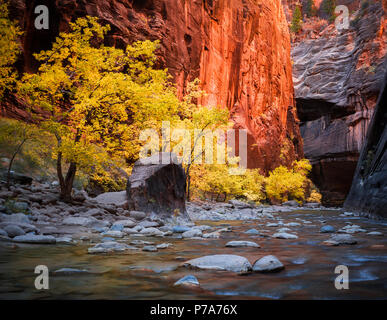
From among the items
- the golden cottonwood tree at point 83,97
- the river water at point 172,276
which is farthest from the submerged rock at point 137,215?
the river water at point 172,276

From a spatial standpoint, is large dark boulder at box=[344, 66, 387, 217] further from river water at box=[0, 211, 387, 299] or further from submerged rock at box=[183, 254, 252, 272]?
submerged rock at box=[183, 254, 252, 272]

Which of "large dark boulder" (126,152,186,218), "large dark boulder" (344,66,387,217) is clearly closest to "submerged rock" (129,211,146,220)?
"large dark boulder" (126,152,186,218)

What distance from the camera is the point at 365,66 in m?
48.2

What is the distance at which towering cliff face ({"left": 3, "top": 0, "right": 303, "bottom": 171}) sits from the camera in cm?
1994

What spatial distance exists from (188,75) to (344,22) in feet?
160

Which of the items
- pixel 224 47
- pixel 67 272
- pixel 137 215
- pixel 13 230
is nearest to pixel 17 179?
pixel 137 215

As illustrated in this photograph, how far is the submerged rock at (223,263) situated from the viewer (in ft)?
11.5

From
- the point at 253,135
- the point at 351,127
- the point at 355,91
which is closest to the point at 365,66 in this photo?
the point at 355,91

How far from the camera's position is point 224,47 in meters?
36.5

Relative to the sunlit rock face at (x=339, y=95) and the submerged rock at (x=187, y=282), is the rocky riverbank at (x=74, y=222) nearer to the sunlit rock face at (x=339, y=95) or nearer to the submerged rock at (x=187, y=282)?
the submerged rock at (x=187, y=282)

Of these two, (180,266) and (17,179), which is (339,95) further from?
(180,266)

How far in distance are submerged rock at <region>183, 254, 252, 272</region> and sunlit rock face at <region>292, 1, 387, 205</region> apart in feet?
162

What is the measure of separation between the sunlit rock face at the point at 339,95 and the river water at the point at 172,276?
4838cm

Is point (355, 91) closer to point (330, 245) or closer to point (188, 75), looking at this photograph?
point (188, 75)
